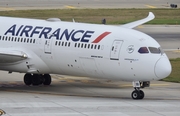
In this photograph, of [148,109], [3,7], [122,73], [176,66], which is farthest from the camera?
[3,7]

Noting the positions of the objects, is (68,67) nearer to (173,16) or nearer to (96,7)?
(173,16)

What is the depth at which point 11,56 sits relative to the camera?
4222 cm

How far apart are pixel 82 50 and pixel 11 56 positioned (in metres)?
4.70

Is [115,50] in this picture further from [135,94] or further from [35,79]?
[35,79]

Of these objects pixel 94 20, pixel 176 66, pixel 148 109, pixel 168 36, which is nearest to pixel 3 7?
pixel 94 20

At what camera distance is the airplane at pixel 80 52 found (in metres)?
38.6

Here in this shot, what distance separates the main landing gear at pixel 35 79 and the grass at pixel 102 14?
46226mm

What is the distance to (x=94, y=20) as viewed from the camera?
94375mm

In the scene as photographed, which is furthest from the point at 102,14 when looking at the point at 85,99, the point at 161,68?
the point at 161,68

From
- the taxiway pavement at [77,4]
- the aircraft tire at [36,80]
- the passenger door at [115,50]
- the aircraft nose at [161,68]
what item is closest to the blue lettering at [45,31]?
the aircraft tire at [36,80]

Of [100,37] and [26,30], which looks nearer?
[100,37]

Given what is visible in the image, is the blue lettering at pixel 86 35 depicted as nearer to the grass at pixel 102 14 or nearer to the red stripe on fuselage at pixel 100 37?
the red stripe on fuselage at pixel 100 37

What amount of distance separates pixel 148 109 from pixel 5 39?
12.4 meters

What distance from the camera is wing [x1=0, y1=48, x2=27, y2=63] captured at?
42000mm
